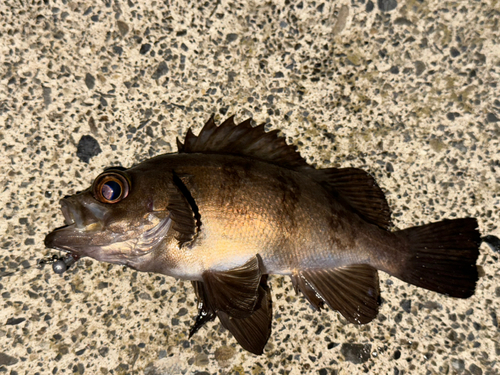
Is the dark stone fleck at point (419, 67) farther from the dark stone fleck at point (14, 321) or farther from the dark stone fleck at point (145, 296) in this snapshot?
the dark stone fleck at point (14, 321)

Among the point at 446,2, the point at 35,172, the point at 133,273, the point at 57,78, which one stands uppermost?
the point at 446,2

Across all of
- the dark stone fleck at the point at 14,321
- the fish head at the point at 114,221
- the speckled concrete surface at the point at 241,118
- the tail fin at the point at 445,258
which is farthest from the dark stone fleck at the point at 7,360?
the tail fin at the point at 445,258

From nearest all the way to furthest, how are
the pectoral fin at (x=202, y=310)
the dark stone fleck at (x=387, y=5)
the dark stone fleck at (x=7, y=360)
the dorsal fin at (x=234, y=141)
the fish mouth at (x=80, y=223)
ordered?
the fish mouth at (x=80, y=223), the pectoral fin at (x=202, y=310), the dorsal fin at (x=234, y=141), the dark stone fleck at (x=7, y=360), the dark stone fleck at (x=387, y=5)

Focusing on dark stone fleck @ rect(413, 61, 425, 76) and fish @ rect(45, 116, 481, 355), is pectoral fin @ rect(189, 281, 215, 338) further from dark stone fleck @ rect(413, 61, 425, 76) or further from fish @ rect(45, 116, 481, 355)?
dark stone fleck @ rect(413, 61, 425, 76)

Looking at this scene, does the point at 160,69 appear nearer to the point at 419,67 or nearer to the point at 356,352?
the point at 419,67

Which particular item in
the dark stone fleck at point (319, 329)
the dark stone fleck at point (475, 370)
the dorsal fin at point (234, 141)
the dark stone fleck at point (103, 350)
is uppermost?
the dorsal fin at point (234, 141)

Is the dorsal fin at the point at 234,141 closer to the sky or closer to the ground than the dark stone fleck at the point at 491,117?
closer to the ground

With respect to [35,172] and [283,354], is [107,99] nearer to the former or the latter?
[35,172]

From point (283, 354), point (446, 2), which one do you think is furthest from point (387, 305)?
point (446, 2)
